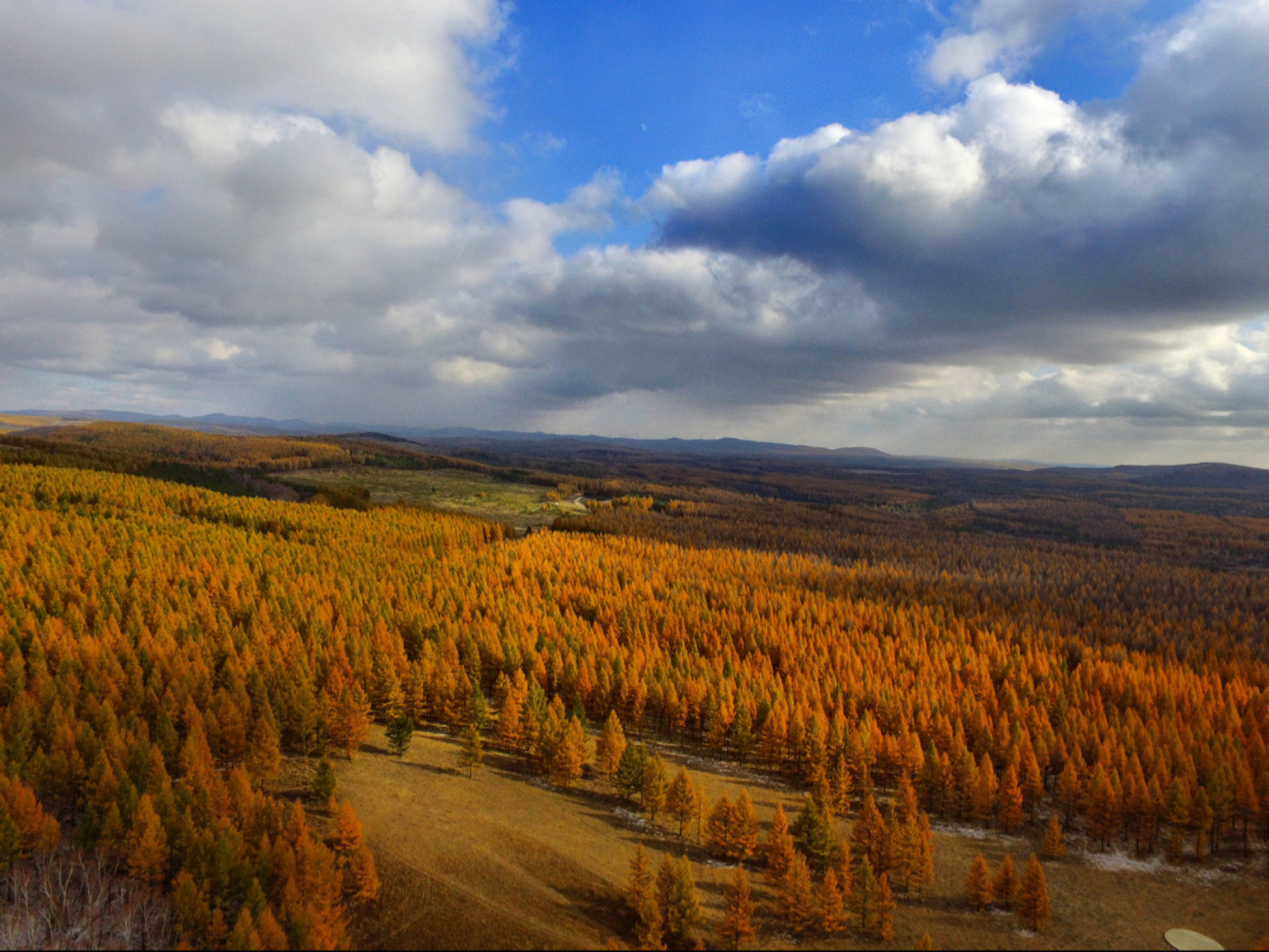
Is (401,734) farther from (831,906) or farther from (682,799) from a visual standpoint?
(831,906)

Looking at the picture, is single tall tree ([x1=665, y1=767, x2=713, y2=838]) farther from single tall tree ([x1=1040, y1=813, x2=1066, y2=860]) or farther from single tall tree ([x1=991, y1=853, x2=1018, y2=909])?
single tall tree ([x1=1040, y1=813, x2=1066, y2=860])

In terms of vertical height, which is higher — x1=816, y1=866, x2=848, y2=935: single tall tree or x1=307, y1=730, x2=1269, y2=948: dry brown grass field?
x1=816, y1=866, x2=848, y2=935: single tall tree

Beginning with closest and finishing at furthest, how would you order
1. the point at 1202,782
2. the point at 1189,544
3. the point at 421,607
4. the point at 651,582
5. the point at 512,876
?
1. the point at 512,876
2. the point at 1202,782
3. the point at 421,607
4. the point at 651,582
5. the point at 1189,544

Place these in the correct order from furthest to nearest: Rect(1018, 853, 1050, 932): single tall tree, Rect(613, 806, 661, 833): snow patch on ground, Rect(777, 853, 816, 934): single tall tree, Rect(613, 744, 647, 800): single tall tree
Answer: Rect(613, 744, 647, 800): single tall tree
Rect(613, 806, 661, 833): snow patch on ground
Rect(1018, 853, 1050, 932): single tall tree
Rect(777, 853, 816, 934): single tall tree

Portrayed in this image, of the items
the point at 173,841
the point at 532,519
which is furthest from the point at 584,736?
the point at 532,519

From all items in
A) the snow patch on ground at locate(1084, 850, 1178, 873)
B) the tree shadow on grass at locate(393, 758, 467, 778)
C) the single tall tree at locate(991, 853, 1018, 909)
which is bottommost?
the snow patch on ground at locate(1084, 850, 1178, 873)

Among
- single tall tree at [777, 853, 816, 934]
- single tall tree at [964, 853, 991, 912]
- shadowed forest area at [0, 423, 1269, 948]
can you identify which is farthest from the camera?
single tall tree at [964, 853, 991, 912]

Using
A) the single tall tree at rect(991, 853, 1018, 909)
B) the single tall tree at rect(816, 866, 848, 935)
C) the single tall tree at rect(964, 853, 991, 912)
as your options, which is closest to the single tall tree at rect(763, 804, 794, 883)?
the single tall tree at rect(816, 866, 848, 935)

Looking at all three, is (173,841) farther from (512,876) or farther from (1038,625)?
(1038,625)
